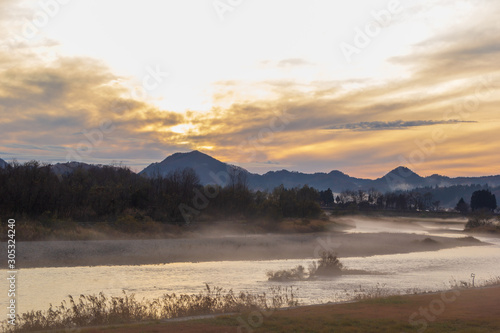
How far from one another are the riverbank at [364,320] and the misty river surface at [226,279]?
Answer: 601 centimetres

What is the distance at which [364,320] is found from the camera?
58.3 feet

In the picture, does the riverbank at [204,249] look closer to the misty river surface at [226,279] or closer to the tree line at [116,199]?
the misty river surface at [226,279]

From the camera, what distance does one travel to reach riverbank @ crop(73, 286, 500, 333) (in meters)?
16.3

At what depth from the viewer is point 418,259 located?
5166 cm

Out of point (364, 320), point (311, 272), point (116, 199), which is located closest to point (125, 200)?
point (116, 199)

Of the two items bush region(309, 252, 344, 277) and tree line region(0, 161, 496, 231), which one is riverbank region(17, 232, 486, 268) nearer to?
tree line region(0, 161, 496, 231)

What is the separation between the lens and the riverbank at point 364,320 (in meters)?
16.3

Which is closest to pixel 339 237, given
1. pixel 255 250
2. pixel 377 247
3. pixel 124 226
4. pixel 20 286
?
pixel 377 247

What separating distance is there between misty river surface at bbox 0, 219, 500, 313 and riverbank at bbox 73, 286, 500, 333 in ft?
19.7

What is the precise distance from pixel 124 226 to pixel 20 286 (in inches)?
1091

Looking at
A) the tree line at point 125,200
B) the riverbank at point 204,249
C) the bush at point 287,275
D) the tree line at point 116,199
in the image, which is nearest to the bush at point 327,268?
the bush at point 287,275

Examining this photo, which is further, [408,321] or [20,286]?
[20,286]

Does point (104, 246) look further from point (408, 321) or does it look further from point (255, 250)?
point (408, 321)

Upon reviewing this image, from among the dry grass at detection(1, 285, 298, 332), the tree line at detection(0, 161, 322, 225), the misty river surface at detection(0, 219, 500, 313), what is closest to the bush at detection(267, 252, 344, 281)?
the misty river surface at detection(0, 219, 500, 313)
